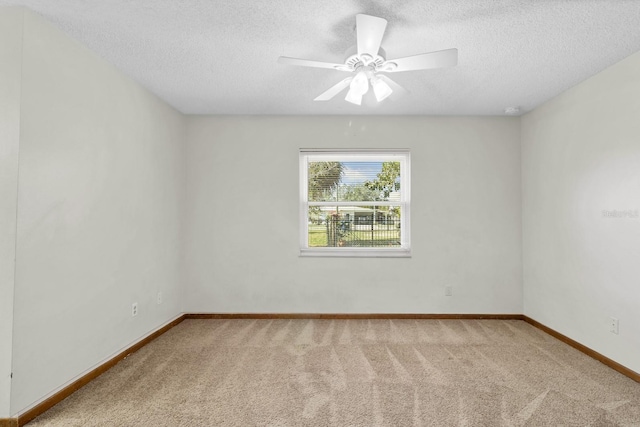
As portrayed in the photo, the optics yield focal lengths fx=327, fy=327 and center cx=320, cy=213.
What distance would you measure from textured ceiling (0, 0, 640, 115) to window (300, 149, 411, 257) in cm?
101

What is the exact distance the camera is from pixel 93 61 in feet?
8.05

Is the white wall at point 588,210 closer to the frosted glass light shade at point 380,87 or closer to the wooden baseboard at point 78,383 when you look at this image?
the frosted glass light shade at point 380,87

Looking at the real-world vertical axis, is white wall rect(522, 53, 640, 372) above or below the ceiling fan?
below

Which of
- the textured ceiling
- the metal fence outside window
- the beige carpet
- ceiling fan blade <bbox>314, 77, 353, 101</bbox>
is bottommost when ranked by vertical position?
the beige carpet

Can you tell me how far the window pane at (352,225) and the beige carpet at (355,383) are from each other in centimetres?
109

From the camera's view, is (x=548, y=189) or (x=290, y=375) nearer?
(x=290, y=375)

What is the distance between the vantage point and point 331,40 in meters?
2.24

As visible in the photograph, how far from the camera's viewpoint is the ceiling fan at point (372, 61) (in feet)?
5.88

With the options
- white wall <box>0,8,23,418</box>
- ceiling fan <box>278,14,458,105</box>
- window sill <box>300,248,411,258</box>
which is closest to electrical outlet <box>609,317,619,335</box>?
window sill <box>300,248,411,258</box>

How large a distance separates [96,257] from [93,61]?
4.84ft

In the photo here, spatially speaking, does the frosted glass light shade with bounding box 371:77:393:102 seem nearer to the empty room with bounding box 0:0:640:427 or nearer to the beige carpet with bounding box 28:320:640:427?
the empty room with bounding box 0:0:640:427

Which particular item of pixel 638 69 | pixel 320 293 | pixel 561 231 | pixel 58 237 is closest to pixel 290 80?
pixel 58 237

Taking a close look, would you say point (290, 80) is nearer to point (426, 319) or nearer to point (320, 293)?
point (320, 293)

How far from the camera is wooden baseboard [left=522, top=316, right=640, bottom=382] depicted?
2.46 meters
